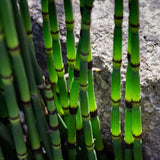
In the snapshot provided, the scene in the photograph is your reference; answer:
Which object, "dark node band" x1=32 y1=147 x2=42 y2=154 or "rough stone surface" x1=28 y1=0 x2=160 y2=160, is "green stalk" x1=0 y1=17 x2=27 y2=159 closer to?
"dark node band" x1=32 y1=147 x2=42 y2=154

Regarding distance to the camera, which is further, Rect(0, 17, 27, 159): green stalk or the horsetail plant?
the horsetail plant

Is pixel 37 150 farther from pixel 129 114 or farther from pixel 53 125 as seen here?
pixel 129 114

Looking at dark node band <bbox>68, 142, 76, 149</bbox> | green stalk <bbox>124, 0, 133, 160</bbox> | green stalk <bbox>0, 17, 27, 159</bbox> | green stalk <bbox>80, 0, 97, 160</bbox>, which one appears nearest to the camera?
green stalk <bbox>0, 17, 27, 159</bbox>

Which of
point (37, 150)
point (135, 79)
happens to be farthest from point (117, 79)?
point (37, 150)

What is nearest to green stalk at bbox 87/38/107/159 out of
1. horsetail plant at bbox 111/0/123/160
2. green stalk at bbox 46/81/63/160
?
horsetail plant at bbox 111/0/123/160

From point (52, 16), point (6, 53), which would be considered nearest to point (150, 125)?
point (52, 16)

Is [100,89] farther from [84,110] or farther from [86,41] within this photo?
[86,41]

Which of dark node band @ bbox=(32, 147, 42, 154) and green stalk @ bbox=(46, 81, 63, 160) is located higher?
green stalk @ bbox=(46, 81, 63, 160)
